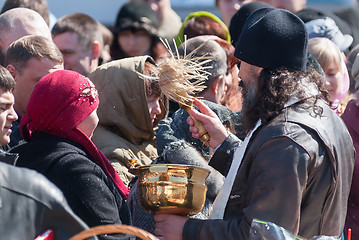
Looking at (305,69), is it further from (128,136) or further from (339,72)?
(339,72)

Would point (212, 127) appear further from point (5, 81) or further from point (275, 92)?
point (5, 81)

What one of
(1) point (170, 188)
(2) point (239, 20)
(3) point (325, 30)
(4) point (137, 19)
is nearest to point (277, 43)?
(1) point (170, 188)

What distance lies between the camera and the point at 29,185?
7.43 feet

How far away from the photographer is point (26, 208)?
2250 mm

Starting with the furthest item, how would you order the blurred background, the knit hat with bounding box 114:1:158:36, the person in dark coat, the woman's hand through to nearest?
the blurred background → the knit hat with bounding box 114:1:158:36 → the woman's hand → the person in dark coat

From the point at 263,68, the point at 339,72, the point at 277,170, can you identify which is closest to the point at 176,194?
the point at 277,170

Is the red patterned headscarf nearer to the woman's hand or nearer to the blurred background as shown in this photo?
the woman's hand

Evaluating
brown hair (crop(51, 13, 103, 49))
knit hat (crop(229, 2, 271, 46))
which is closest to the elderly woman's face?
brown hair (crop(51, 13, 103, 49))

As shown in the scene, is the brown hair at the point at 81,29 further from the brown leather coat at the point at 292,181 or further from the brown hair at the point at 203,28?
the brown leather coat at the point at 292,181

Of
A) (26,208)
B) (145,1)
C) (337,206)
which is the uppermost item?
(26,208)

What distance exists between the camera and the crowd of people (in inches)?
114

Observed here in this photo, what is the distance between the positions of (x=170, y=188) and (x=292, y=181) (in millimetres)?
609

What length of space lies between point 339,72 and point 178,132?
1843mm

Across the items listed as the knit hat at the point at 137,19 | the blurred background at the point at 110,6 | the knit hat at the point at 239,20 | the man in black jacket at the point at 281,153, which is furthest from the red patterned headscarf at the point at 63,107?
the blurred background at the point at 110,6
